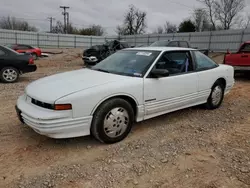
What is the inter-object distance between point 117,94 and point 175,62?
5.25 feet

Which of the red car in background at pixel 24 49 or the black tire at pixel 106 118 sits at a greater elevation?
the red car in background at pixel 24 49

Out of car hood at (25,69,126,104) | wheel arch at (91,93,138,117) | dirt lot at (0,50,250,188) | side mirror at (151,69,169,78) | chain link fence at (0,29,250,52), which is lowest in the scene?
dirt lot at (0,50,250,188)

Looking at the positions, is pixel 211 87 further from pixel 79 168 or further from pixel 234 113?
pixel 79 168

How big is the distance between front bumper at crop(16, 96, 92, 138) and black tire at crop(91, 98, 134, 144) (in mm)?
112

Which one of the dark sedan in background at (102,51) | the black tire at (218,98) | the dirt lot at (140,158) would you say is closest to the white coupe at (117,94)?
the black tire at (218,98)

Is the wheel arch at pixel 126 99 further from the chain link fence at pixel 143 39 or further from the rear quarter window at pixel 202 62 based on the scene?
the chain link fence at pixel 143 39

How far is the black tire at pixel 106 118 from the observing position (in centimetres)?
327

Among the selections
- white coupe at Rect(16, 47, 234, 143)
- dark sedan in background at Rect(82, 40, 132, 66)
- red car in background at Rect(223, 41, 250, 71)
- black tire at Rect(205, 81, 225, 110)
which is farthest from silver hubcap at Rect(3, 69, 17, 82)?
red car in background at Rect(223, 41, 250, 71)

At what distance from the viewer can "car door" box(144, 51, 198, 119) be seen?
12.5 ft

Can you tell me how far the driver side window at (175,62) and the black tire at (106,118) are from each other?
964 mm

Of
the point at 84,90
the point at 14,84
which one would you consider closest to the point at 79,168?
the point at 84,90

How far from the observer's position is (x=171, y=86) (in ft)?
13.4

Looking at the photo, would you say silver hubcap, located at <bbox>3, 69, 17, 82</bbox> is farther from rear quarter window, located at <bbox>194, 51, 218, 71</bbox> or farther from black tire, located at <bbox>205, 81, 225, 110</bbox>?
black tire, located at <bbox>205, 81, 225, 110</bbox>

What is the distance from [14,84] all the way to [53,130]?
5.72 metres
